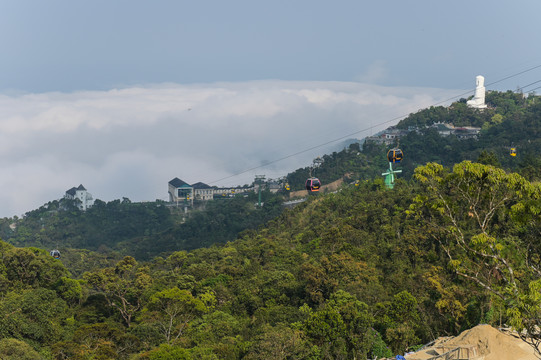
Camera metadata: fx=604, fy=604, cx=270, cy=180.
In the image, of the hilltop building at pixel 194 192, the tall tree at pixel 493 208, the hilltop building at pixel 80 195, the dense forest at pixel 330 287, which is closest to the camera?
the tall tree at pixel 493 208

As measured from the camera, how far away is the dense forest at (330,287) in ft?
58.7

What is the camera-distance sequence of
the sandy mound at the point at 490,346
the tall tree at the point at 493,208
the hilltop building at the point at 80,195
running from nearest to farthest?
the tall tree at the point at 493,208 → the sandy mound at the point at 490,346 → the hilltop building at the point at 80,195

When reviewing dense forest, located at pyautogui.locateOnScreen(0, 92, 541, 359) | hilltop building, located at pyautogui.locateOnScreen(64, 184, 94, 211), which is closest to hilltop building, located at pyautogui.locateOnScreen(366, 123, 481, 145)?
dense forest, located at pyautogui.locateOnScreen(0, 92, 541, 359)

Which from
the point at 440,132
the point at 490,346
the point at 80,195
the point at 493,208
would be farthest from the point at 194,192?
the point at 493,208

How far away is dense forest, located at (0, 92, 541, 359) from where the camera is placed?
17.9 meters

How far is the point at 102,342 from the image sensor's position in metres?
26.0

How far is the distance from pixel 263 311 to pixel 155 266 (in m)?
22.8

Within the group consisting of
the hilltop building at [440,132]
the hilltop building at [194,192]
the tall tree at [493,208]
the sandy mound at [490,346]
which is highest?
the hilltop building at [440,132]

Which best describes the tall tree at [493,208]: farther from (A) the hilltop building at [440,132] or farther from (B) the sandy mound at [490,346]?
(A) the hilltop building at [440,132]

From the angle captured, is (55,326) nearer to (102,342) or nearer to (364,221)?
(102,342)

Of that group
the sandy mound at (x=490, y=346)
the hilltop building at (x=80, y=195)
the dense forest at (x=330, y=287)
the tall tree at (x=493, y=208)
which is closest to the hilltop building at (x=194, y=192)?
the hilltop building at (x=80, y=195)

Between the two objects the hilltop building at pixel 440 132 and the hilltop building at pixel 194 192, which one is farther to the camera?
the hilltop building at pixel 194 192

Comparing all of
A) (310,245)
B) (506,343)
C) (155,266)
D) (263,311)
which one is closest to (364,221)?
(310,245)

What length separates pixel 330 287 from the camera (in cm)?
2931
